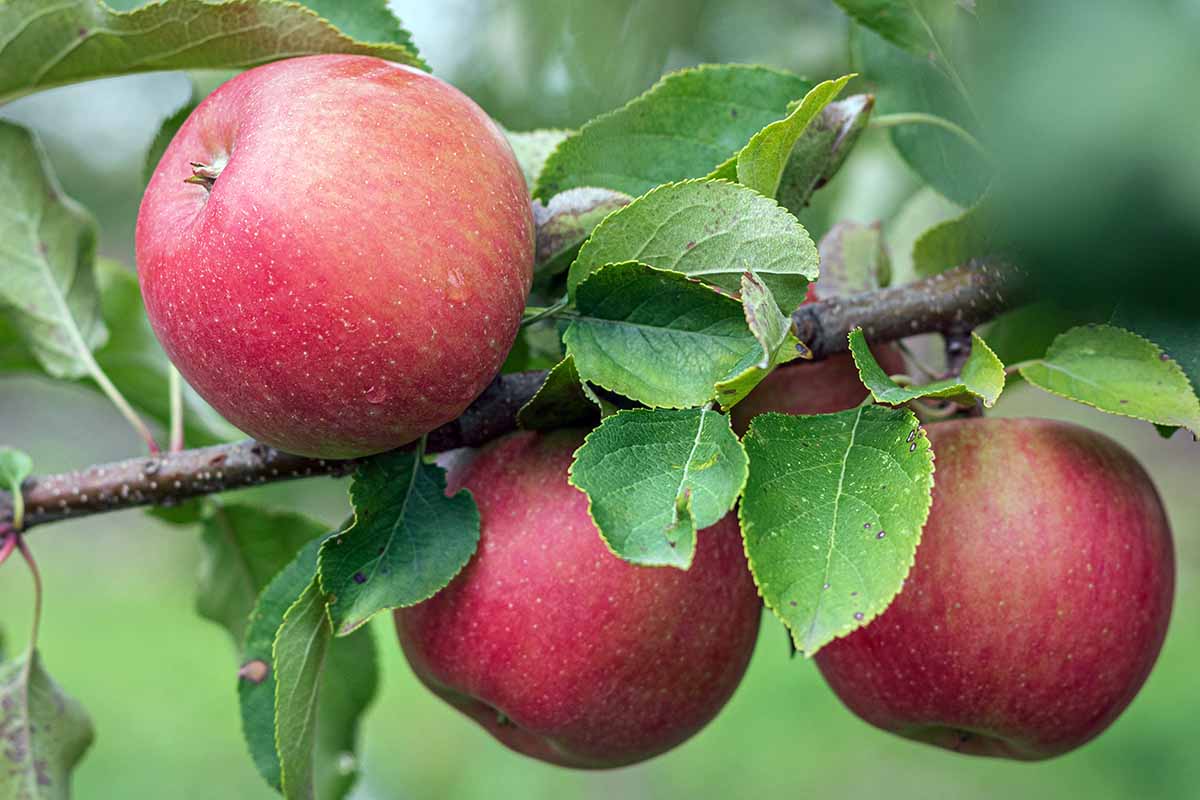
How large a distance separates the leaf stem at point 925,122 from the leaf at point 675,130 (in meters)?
0.10

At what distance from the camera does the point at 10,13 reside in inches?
29.3

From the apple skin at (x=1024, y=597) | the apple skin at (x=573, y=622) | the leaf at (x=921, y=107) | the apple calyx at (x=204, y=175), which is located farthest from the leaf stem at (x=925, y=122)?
the apple calyx at (x=204, y=175)

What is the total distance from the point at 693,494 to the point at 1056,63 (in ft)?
0.92

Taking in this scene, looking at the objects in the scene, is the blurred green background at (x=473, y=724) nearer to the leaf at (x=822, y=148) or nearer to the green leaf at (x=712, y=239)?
the leaf at (x=822, y=148)

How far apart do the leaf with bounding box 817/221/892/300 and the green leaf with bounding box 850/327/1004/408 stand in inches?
9.9

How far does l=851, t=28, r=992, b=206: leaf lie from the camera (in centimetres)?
85

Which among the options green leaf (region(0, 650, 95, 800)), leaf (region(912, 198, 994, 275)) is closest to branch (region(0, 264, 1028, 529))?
leaf (region(912, 198, 994, 275))

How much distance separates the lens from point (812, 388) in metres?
0.84

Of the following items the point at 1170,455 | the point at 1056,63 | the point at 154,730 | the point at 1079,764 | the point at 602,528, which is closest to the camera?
the point at 1056,63

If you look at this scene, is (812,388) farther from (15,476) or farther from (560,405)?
(15,476)

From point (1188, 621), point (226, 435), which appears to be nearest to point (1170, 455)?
point (1188, 621)

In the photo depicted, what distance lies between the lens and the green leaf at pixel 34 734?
2.94 feet

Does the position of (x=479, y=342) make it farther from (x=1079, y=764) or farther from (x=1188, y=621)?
(x=1188, y=621)

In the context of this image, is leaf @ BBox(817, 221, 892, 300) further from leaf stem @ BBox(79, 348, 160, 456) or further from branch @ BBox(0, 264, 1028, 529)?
leaf stem @ BBox(79, 348, 160, 456)
